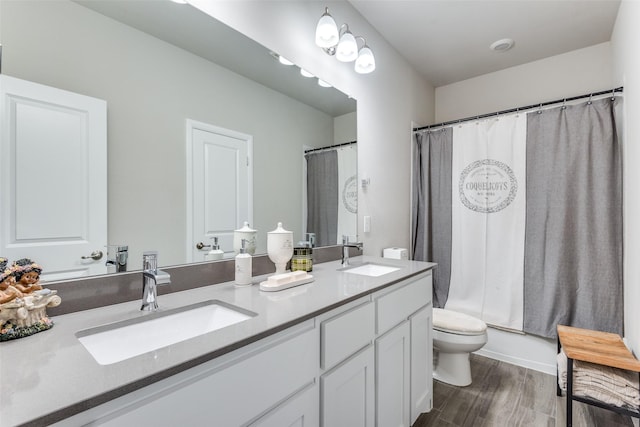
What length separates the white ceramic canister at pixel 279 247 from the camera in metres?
1.40

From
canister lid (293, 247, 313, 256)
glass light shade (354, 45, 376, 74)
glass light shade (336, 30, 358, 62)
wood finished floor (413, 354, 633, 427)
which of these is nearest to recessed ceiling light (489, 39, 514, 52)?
glass light shade (354, 45, 376, 74)

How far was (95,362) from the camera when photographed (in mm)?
617

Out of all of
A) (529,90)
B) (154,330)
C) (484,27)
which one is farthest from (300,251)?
(529,90)

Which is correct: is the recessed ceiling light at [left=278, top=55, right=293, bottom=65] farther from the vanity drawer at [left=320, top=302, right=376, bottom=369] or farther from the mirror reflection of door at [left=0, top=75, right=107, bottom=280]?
the vanity drawer at [left=320, top=302, right=376, bottom=369]

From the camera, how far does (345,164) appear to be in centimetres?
207

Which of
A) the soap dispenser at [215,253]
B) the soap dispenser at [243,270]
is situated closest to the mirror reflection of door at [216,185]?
the soap dispenser at [215,253]

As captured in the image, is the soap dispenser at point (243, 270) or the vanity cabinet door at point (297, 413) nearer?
the vanity cabinet door at point (297, 413)

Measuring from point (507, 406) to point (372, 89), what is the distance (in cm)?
229

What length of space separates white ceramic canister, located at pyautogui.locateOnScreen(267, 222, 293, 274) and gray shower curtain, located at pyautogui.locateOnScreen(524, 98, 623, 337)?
1999mm

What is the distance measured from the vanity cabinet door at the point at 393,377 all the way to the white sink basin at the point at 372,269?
0.33 m

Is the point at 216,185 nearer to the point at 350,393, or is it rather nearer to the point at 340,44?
the point at 350,393

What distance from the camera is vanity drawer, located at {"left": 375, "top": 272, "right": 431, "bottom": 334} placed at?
52.2 inches

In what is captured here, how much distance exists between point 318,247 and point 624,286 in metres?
1.99

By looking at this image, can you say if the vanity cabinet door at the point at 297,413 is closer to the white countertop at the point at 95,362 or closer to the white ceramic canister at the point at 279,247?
the white countertop at the point at 95,362
